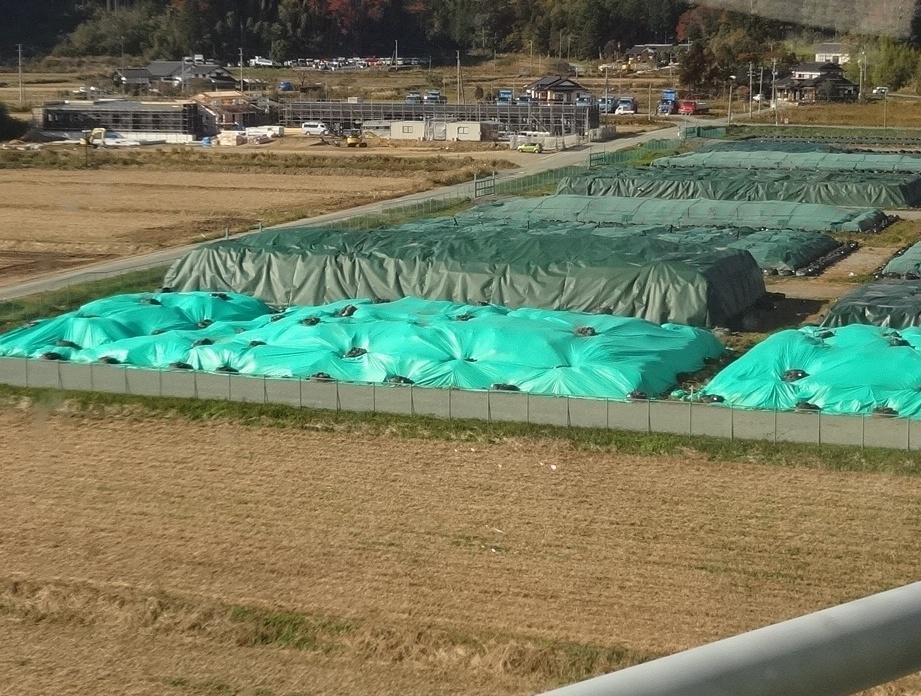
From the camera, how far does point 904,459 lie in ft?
27.8

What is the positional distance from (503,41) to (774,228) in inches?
1284

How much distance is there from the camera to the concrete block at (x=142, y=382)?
10539mm

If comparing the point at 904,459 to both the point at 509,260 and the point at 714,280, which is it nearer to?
the point at 714,280

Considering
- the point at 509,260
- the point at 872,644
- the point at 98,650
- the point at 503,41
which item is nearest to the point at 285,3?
the point at 503,41

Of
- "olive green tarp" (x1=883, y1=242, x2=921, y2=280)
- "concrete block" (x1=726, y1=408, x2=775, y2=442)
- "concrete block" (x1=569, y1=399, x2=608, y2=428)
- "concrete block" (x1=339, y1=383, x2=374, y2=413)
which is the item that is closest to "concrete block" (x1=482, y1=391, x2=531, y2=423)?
"concrete block" (x1=569, y1=399, x2=608, y2=428)

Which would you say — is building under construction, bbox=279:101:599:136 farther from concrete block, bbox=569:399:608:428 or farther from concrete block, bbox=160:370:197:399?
concrete block, bbox=569:399:608:428

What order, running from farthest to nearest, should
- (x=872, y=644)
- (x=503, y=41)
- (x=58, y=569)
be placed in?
(x=503, y=41), (x=58, y=569), (x=872, y=644)

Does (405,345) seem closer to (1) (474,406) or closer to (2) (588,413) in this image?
(1) (474,406)

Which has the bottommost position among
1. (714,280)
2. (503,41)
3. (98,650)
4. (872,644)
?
(98,650)

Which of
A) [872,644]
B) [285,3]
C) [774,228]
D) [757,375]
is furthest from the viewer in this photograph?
[285,3]

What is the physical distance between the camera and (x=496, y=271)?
13.9 m

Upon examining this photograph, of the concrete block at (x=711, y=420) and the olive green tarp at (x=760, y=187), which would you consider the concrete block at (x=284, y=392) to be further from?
the olive green tarp at (x=760, y=187)

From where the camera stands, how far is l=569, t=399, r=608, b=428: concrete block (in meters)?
9.34

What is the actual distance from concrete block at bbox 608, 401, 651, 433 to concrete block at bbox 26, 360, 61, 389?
4703mm
